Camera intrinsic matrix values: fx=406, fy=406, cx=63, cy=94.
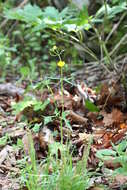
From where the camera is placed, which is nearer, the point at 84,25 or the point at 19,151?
the point at 19,151

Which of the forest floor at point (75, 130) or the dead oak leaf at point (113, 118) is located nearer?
the forest floor at point (75, 130)

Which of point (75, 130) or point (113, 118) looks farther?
point (113, 118)

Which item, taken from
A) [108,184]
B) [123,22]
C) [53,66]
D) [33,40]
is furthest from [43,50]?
[108,184]

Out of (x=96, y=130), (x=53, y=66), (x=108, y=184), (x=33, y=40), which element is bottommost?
(x=108, y=184)

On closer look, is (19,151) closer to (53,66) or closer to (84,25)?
(84,25)

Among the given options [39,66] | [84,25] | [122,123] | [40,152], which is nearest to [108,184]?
[40,152]

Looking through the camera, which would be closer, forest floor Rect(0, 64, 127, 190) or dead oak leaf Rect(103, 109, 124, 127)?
forest floor Rect(0, 64, 127, 190)

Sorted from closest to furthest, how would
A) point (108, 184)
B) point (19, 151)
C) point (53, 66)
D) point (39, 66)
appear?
point (108, 184) < point (19, 151) < point (53, 66) < point (39, 66)

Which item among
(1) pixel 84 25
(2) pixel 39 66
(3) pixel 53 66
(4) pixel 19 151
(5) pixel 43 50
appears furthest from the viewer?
(5) pixel 43 50

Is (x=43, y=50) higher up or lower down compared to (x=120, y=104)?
higher up
